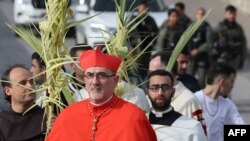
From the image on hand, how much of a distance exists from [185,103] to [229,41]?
10.3 m

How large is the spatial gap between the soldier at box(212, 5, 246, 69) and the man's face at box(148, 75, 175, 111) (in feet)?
35.2

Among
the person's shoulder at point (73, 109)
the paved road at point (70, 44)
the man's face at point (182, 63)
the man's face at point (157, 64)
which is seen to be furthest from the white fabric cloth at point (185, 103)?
the paved road at point (70, 44)

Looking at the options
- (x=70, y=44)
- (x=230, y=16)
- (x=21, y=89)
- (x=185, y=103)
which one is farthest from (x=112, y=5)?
(x=21, y=89)

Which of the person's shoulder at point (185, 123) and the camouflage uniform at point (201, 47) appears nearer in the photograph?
the person's shoulder at point (185, 123)

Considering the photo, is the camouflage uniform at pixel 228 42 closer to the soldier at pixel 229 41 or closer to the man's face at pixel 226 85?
the soldier at pixel 229 41

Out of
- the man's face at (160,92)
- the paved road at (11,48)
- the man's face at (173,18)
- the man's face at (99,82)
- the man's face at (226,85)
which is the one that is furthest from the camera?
the paved road at (11,48)

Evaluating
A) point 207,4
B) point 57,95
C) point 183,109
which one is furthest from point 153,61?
point 207,4

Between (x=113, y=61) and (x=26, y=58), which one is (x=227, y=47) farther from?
(x=113, y=61)

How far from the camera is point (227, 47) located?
1970cm

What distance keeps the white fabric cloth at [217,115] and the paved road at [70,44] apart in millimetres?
3667

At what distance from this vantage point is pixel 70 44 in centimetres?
2253

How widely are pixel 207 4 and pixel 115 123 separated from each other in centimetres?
2397

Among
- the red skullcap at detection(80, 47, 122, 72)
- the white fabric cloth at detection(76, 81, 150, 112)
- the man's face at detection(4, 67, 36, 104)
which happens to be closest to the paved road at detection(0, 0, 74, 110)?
the white fabric cloth at detection(76, 81, 150, 112)

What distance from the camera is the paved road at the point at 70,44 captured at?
62.0 feet
